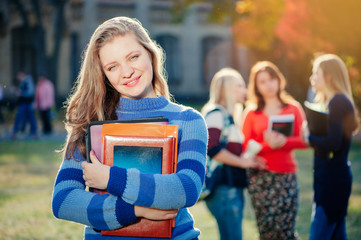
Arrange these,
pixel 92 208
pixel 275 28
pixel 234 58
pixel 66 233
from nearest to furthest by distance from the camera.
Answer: pixel 92 208 → pixel 66 233 → pixel 275 28 → pixel 234 58

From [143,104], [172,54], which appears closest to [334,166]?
[143,104]

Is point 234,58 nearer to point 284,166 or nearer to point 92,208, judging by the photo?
point 284,166

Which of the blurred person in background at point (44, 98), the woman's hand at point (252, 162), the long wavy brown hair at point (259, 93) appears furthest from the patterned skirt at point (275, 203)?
the blurred person in background at point (44, 98)

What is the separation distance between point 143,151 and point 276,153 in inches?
144

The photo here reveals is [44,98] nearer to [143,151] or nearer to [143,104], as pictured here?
[143,104]

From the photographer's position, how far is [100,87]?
2342 mm

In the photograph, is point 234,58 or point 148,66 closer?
point 148,66

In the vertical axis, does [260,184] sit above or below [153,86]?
below

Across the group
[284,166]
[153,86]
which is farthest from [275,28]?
[153,86]

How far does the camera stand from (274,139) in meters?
5.41

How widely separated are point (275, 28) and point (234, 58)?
15.6m

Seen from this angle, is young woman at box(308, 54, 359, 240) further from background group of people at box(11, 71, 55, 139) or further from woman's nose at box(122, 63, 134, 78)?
background group of people at box(11, 71, 55, 139)

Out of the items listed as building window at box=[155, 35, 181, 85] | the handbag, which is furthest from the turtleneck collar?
building window at box=[155, 35, 181, 85]

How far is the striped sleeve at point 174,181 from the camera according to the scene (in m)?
1.98
